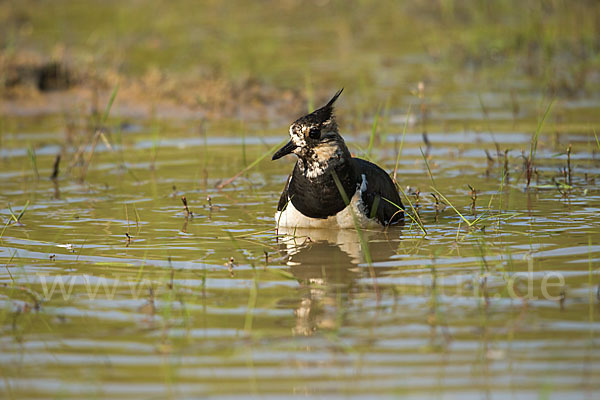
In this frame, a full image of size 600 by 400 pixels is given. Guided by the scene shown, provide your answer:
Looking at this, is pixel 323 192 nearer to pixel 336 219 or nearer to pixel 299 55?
pixel 336 219

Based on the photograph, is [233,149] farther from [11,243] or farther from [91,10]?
[91,10]

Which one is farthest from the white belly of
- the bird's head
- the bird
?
the bird's head

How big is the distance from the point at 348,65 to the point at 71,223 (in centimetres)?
755

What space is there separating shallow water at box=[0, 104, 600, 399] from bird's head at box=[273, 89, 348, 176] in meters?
0.54

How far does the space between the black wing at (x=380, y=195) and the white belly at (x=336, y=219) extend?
55 millimetres

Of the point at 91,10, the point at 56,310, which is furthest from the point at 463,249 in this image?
the point at 91,10

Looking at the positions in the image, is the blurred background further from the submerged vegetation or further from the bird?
the bird

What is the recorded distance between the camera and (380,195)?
22.1ft

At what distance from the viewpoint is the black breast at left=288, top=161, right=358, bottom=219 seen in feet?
21.4

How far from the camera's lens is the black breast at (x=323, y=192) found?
21.4 feet

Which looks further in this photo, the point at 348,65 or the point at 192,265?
the point at 348,65

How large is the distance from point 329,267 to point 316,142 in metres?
1.17

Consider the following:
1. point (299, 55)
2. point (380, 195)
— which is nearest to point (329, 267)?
point (380, 195)

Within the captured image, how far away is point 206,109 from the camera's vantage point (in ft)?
37.9
